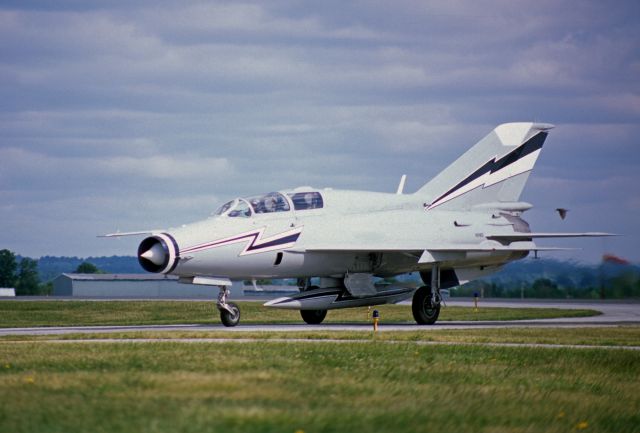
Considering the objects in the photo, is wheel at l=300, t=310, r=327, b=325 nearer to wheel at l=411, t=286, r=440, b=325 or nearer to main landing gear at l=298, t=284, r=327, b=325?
main landing gear at l=298, t=284, r=327, b=325

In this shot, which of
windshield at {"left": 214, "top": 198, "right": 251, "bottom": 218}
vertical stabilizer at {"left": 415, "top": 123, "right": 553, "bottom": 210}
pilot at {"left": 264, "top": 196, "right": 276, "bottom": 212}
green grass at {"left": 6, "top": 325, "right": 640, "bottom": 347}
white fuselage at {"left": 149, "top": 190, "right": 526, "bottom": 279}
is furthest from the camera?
vertical stabilizer at {"left": 415, "top": 123, "right": 553, "bottom": 210}

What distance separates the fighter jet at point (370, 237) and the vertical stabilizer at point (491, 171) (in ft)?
0.10

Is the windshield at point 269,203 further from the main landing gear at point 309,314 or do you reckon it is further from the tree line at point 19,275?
the tree line at point 19,275

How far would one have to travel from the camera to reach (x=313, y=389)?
43.0 ft

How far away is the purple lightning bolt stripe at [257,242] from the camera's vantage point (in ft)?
81.5

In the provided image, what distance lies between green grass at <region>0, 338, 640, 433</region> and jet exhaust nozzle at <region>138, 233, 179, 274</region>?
16.6 ft

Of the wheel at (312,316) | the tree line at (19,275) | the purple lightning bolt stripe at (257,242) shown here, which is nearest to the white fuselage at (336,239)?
the purple lightning bolt stripe at (257,242)

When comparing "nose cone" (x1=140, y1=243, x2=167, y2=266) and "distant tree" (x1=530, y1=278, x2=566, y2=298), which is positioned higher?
"nose cone" (x1=140, y1=243, x2=167, y2=266)

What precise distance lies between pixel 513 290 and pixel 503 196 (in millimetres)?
27365

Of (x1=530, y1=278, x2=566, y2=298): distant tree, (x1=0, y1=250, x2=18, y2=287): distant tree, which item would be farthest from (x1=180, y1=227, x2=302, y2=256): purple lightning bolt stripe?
(x1=0, y1=250, x2=18, y2=287): distant tree

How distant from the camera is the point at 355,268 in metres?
28.5

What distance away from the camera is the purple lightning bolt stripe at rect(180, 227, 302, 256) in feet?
81.5

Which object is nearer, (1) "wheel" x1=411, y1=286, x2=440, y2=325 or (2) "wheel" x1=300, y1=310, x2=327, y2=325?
(1) "wheel" x1=411, y1=286, x2=440, y2=325

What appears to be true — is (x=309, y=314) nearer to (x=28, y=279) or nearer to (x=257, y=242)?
(x=257, y=242)
